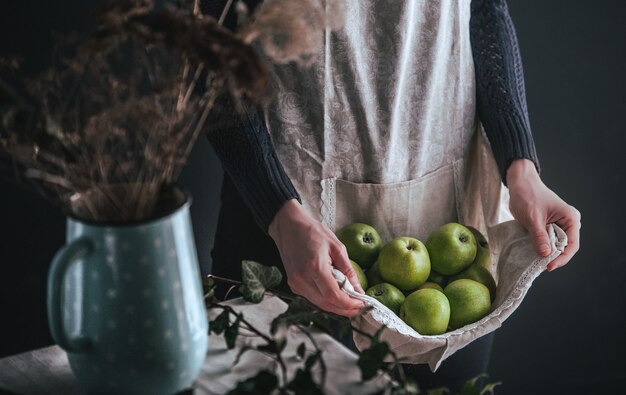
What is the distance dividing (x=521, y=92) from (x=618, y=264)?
0.95 metres

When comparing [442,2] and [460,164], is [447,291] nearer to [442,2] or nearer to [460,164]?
[460,164]

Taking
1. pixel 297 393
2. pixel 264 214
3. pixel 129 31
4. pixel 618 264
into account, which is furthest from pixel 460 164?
pixel 618 264

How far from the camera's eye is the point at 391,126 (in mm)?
1237

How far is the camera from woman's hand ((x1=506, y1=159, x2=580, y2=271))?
44.9 inches

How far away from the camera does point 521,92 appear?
52.5 inches

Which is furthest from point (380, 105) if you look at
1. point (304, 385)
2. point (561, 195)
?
point (561, 195)

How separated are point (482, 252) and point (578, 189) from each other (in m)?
0.87

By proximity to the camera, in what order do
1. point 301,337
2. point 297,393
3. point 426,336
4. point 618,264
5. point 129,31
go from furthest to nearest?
point 618,264 < point 426,336 < point 301,337 < point 297,393 < point 129,31

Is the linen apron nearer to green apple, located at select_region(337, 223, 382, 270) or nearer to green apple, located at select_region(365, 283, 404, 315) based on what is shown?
green apple, located at select_region(337, 223, 382, 270)

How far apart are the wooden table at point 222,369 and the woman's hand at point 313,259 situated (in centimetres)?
14

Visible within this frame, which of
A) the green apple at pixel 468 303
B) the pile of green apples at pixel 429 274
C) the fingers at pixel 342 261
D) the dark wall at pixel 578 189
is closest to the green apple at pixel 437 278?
the pile of green apples at pixel 429 274

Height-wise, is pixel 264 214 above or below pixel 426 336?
above

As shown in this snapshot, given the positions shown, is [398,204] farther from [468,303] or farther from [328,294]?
[328,294]

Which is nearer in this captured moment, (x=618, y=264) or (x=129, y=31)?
(x=129, y=31)
